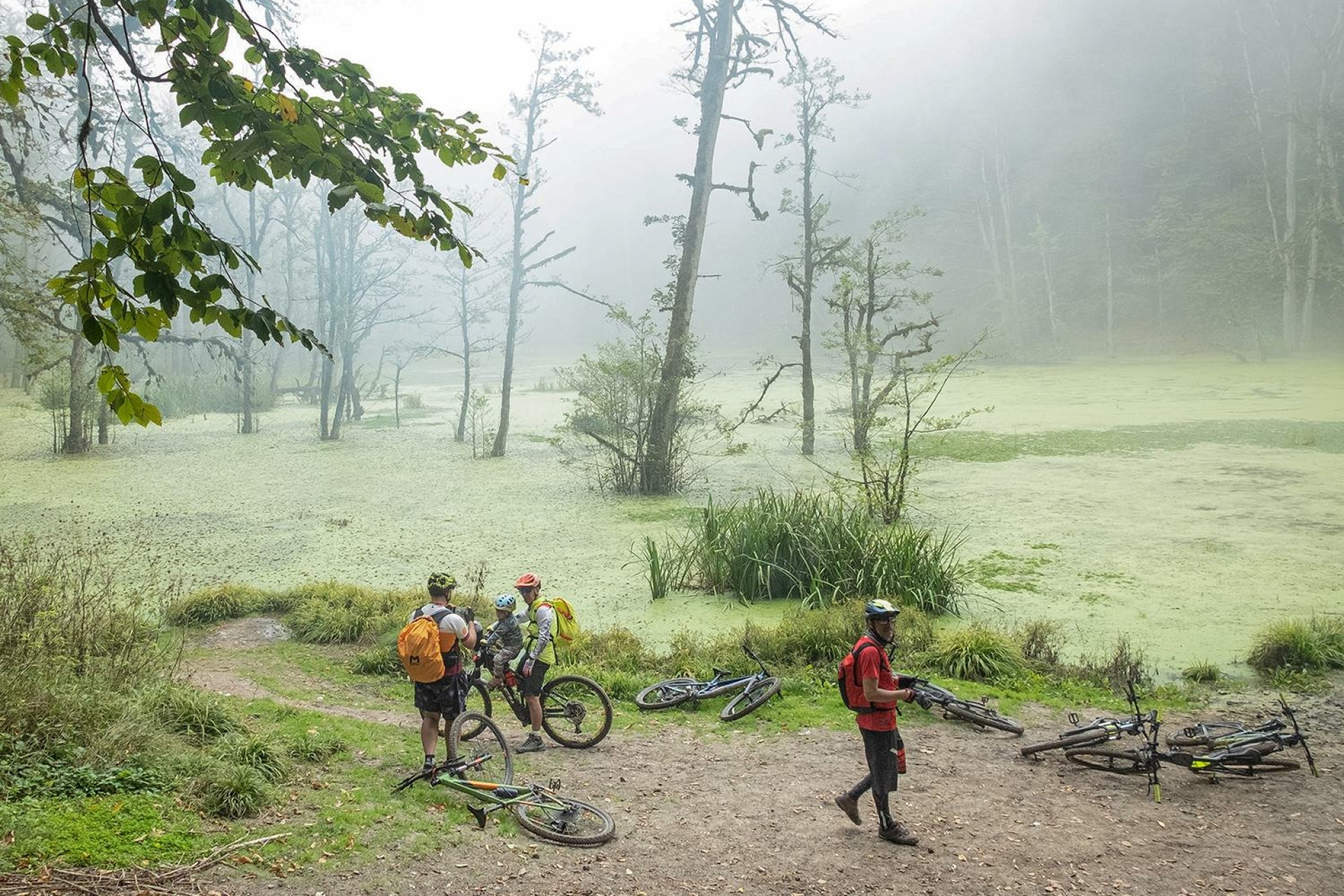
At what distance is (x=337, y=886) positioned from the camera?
3.29m

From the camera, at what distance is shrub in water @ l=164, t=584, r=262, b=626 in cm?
782

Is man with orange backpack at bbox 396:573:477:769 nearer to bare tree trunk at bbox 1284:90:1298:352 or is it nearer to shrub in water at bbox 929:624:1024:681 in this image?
shrub in water at bbox 929:624:1024:681

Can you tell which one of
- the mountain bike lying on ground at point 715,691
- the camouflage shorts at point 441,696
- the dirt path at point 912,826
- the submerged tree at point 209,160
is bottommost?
the dirt path at point 912,826

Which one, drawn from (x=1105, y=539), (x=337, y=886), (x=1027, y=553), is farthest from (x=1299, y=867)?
(x=1105, y=539)

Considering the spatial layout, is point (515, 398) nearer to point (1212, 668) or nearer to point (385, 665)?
point (385, 665)

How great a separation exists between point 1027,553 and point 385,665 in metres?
6.62

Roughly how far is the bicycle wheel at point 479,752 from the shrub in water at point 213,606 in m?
3.88

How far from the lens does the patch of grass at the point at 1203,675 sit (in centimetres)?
621

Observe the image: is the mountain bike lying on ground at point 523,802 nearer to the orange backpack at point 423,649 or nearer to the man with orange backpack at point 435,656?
the man with orange backpack at point 435,656

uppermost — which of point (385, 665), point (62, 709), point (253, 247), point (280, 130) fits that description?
point (253, 247)

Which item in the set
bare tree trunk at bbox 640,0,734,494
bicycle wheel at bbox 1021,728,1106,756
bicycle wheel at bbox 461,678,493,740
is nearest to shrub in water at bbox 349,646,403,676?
bicycle wheel at bbox 461,678,493,740

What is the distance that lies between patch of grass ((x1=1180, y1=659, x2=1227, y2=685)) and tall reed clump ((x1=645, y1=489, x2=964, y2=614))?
6.80 ft

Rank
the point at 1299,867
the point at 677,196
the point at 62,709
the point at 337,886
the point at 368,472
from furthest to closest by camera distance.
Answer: the point at 677,196
the point at 368,472
the point at 62,709
the point at 1299,867
the point at 337,886

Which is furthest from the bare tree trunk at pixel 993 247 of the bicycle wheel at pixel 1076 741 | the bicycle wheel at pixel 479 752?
the bicycle wheel at pixel 479 752
